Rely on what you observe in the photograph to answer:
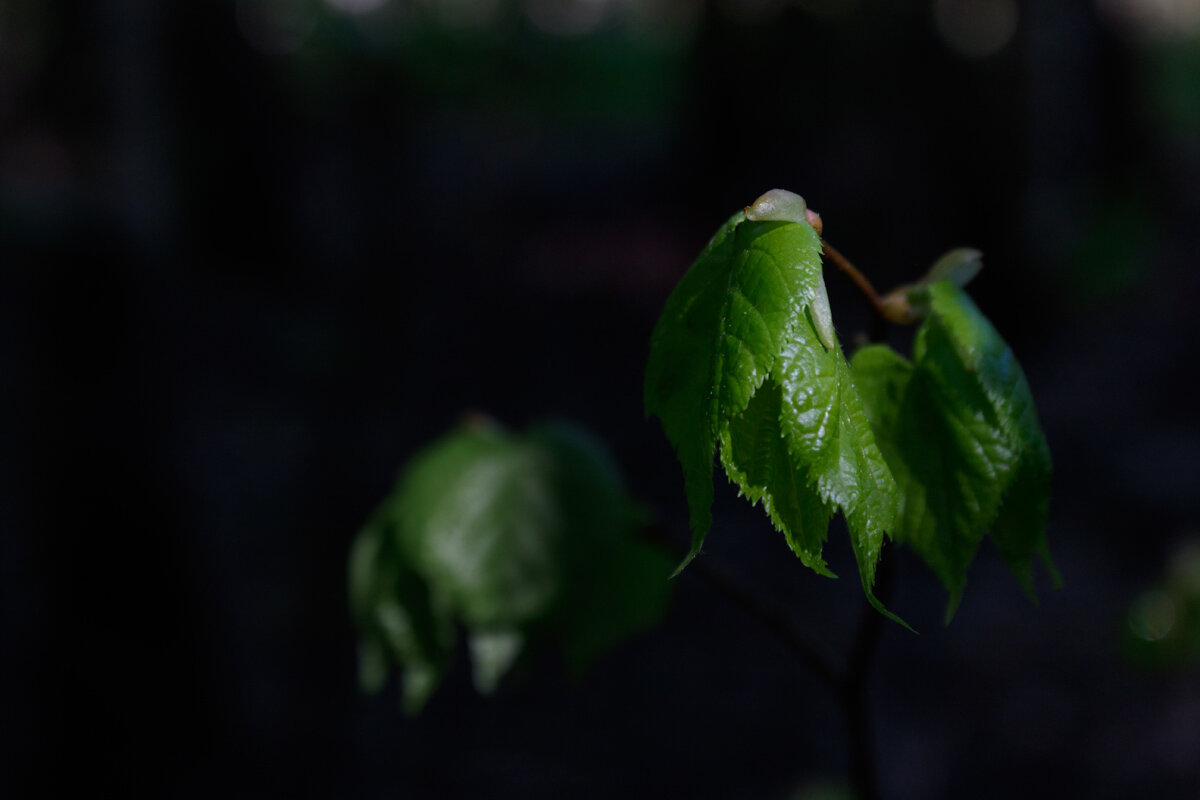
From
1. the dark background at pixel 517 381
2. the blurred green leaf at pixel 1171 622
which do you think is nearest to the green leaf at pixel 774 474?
the dark background at pixel 517 381

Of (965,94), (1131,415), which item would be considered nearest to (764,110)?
(965,94)

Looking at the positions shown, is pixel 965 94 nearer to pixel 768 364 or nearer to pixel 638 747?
pixel 638 747

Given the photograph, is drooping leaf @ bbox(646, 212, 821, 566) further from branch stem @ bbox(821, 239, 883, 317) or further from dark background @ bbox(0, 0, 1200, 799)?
dark background @ bbox(0, 0, 1200, 799)

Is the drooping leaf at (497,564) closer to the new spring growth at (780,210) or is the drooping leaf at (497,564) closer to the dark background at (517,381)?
the dark background at (517,381)

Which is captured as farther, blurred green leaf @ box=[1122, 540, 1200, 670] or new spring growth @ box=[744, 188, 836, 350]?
blurred green leaf @ box=[1122, 540, 1200, 670]

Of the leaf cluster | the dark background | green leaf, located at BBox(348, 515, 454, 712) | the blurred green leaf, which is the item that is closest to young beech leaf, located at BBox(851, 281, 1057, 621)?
the leaf cluster

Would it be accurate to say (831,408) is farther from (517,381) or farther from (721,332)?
(517,381)
